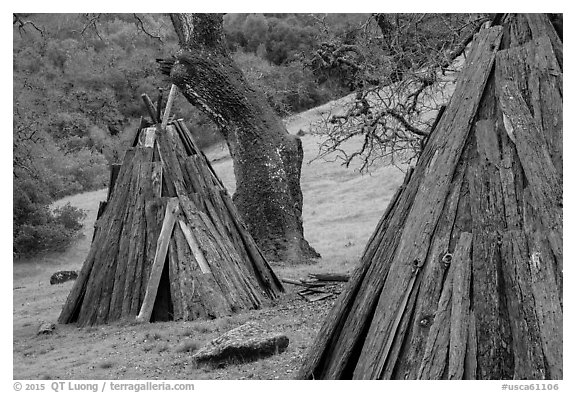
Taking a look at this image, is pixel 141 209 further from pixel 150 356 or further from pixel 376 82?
pixel 376 82

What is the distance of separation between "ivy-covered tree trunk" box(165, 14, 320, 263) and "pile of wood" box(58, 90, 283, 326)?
120 inches

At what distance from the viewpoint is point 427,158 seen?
574cm

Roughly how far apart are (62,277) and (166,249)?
25.8ft

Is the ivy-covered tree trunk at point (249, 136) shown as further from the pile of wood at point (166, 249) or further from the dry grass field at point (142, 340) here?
the pile of wood at point (166, 249)

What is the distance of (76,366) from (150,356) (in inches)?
31.5

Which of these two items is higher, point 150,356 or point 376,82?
point 376,82

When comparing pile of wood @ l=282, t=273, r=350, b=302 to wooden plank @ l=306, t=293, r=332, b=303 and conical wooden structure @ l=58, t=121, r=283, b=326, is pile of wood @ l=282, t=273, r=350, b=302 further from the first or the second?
conical wooden structure @ l=58, t=121, r=283, b=326

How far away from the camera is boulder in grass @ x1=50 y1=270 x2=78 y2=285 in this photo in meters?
17.0

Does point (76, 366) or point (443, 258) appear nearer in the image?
point (443, 258)

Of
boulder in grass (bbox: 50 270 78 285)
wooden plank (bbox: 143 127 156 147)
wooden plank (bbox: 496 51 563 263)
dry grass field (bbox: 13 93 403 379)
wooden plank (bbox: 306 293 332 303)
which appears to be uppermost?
wooden plank (bbox: 143 127 156 147)

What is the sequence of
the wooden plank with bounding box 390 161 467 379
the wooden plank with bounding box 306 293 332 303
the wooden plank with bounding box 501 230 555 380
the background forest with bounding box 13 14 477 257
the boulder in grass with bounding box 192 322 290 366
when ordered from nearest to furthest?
the wooden plank with bounding box 501 230 555 380, the wooden plank with bounding box 390 161 467 379, the boulder in grass with bounding box 192 322 290 366, the wooden plank with bounding box 306 293 332 303, the background forest with bounding box 13 14 477 257

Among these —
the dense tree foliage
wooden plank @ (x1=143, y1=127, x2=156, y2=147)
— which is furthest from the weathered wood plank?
the dense tree foliage

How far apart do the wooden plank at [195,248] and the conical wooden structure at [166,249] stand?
14 mm

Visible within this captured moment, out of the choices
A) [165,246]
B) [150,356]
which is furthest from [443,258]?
[165,246]
